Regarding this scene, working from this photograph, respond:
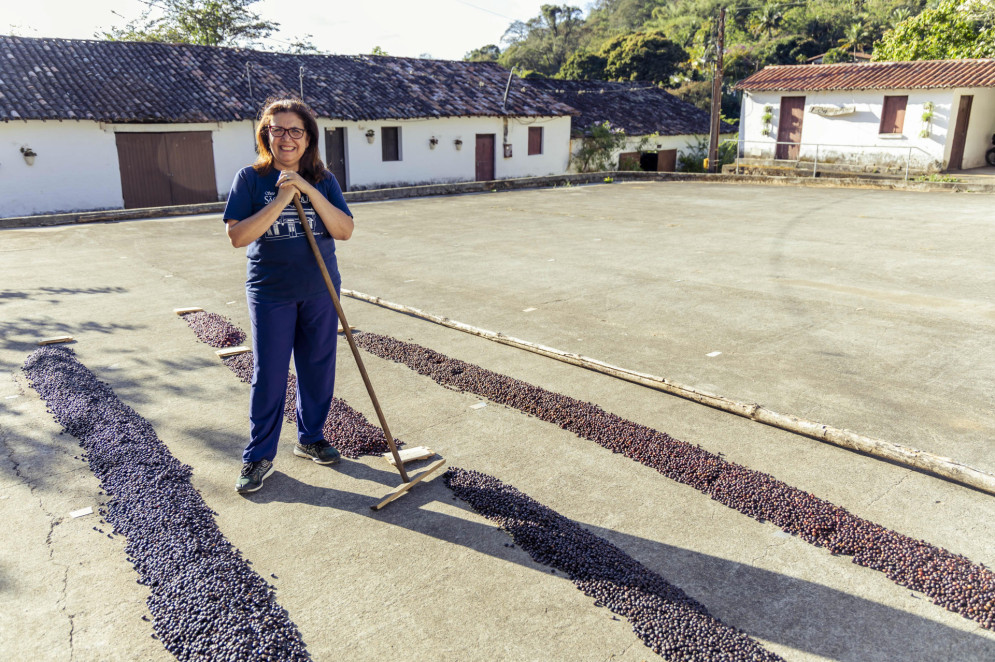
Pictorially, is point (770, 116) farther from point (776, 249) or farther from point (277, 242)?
point (277, 242)

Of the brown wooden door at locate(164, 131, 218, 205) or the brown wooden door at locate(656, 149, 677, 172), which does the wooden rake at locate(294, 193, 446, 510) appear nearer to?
the brown wooden door at locate(164, 131, 218, 205)

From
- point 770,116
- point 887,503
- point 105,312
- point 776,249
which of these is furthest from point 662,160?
point 887,503

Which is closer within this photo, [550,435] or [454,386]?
[550,435]

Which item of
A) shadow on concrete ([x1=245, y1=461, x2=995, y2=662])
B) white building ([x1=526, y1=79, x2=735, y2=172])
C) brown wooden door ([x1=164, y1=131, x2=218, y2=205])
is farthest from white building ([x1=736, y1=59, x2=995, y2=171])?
shadow on concrete ([x1=245, y1=461, x2=995, y2=662])

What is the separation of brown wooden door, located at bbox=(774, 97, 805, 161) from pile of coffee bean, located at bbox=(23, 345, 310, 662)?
27.8m

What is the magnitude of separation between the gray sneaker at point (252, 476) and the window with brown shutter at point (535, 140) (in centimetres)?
2884

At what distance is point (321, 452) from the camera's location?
4203 mm

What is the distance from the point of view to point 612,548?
10.9ft

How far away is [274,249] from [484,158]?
2734cm

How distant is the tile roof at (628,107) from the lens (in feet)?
114

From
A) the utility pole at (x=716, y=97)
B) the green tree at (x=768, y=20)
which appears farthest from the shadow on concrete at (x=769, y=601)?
the green tree at (x=768, y=20)

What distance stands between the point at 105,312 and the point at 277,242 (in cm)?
520

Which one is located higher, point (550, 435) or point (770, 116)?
point (770, 116)

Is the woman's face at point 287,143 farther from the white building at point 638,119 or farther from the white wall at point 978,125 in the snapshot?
the white building at point 638,119
